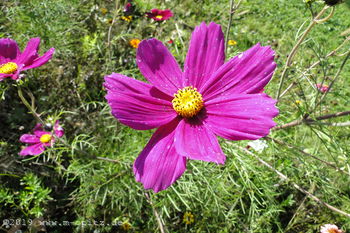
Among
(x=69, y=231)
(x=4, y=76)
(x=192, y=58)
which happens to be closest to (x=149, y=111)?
(x=192, y=58)

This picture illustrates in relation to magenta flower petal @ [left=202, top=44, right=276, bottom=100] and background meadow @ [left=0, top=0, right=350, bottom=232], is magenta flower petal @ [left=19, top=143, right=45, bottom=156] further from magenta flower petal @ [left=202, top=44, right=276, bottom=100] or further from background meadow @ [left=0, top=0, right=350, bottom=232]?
magenta flower petal @ [left=202, top=44, right=276, bottom=100]

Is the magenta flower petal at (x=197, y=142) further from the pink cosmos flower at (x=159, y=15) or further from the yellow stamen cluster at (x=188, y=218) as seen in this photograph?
the pink cosmos flower at (x=159, y=15)

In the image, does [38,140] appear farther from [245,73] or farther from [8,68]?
[245,73]

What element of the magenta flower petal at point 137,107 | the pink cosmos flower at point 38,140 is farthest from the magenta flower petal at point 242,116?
the pink cosmos flower at point 38,140

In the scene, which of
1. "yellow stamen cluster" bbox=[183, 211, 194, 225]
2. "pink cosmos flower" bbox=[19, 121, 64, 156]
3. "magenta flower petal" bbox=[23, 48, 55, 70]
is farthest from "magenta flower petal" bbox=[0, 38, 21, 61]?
"yellow stamen cluster" bbox=[183, 211, 194, 225]

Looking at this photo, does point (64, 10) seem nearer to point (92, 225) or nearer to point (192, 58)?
point (92, 225)

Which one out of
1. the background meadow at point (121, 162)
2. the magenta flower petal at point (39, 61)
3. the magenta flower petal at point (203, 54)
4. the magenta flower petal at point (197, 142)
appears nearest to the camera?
the magenta flower petal at point (197, 142)

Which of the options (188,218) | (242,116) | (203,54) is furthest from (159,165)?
(188,218)
